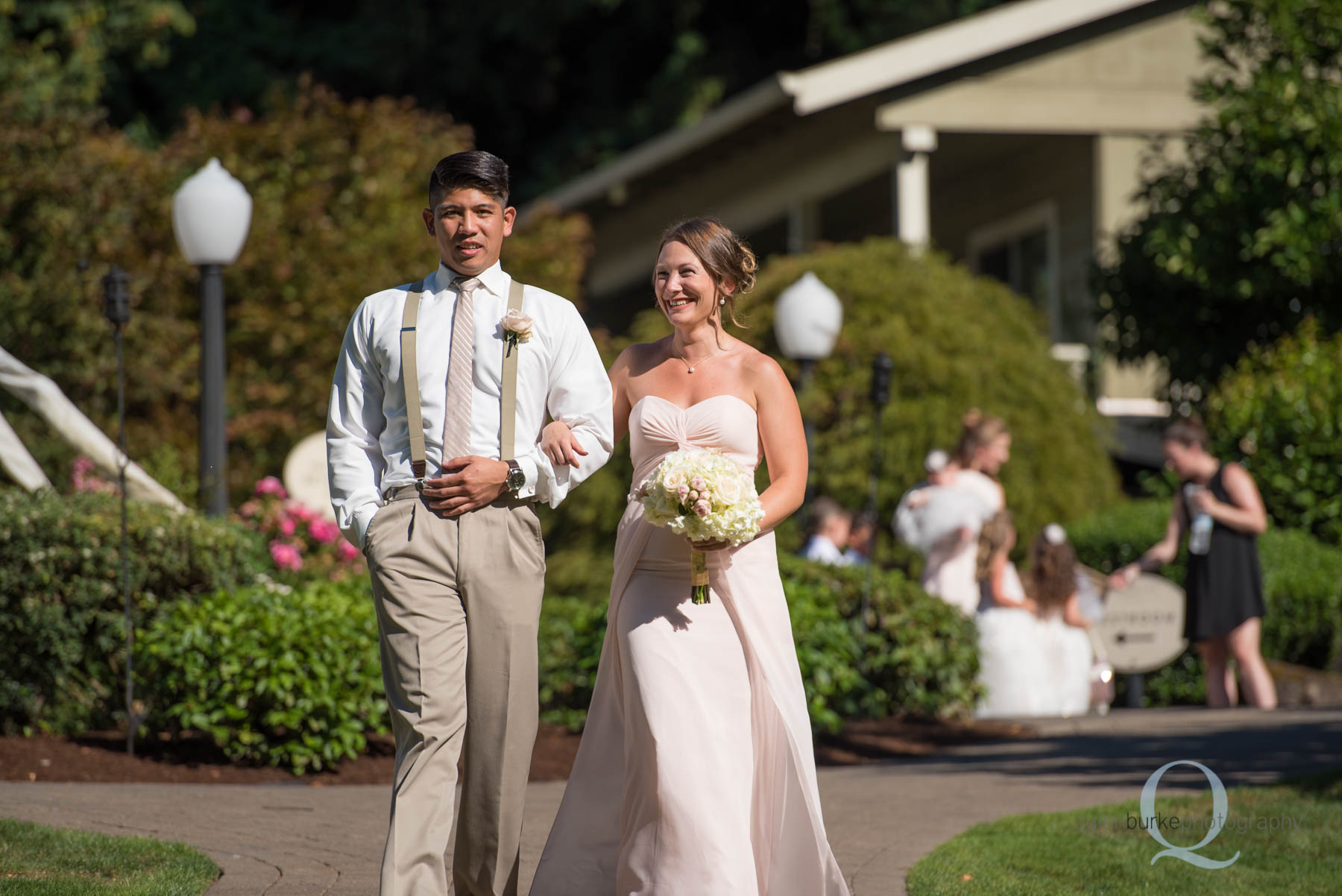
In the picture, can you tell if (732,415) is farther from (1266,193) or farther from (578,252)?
(578,252)

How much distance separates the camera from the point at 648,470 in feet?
16.4

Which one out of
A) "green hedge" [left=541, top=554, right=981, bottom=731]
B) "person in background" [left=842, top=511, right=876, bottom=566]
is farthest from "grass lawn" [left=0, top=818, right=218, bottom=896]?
"person in background" [left=842, top=511, right=876, bottom=566]

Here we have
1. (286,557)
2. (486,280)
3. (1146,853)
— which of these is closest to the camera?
(486,280)

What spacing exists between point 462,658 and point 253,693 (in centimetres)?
362

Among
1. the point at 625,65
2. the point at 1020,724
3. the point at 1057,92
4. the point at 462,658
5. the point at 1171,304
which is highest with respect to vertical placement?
the point at 625,65

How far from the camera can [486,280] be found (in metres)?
4.58

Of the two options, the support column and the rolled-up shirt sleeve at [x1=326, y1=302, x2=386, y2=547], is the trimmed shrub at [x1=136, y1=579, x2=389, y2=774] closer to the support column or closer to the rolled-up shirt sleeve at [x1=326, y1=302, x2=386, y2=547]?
the rolled-up shirt sleeve at [x1=326, y1=302, x2=386, y2=547]

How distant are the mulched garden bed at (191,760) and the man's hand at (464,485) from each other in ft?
9.85

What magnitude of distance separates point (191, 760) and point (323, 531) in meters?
2.59

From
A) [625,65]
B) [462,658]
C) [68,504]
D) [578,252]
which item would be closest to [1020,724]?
[68,504]

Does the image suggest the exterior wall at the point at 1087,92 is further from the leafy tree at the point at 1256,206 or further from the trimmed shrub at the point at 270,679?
the trimmed shrub at the point at 270,679

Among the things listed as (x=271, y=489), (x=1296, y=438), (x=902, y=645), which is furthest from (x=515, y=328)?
(x=1296, y=438)

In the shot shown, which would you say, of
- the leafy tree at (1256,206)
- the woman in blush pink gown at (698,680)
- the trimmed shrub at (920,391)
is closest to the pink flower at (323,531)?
the trimmed shrub at (920,391)

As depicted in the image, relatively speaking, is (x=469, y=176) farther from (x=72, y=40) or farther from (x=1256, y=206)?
(x=72, y=40)
